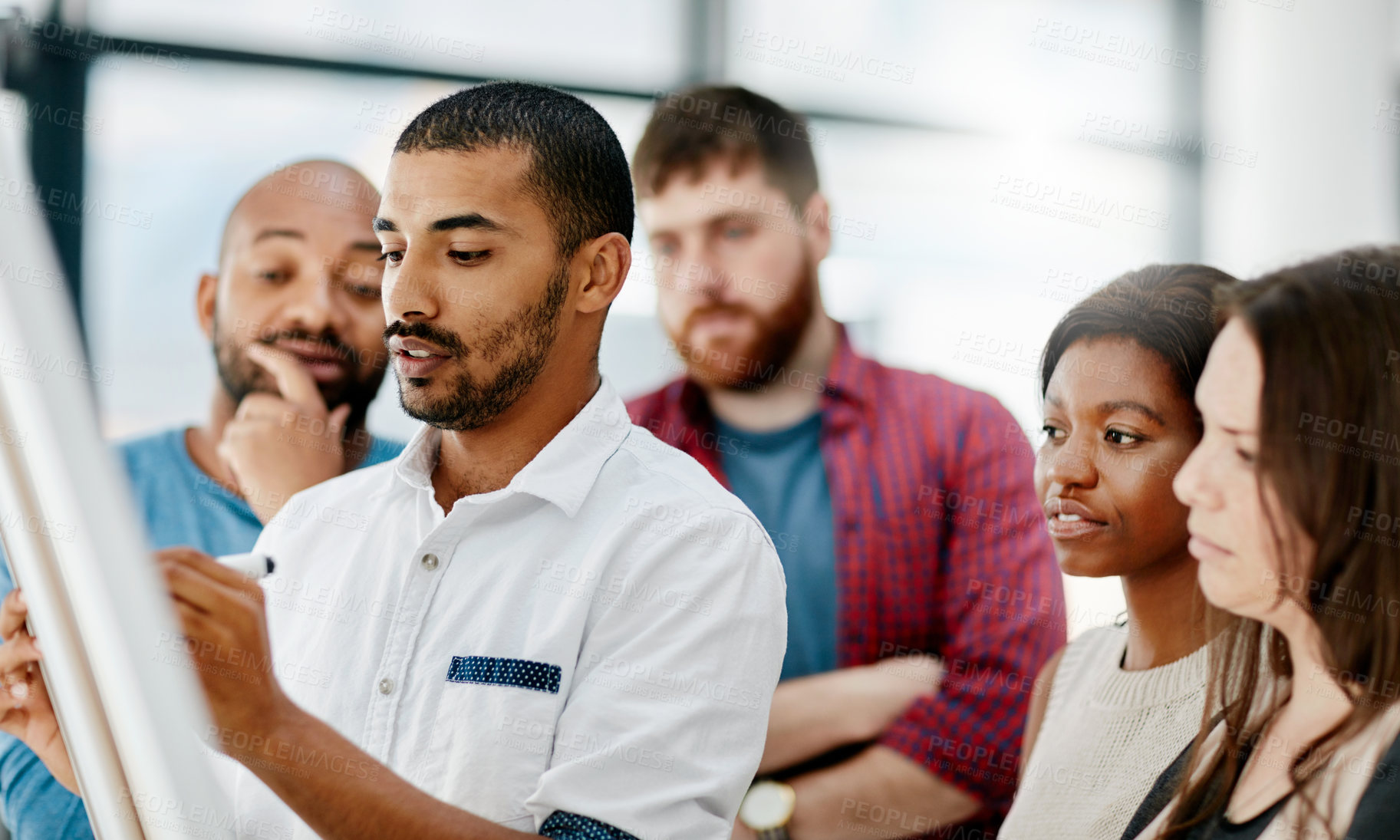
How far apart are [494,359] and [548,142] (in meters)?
0.22

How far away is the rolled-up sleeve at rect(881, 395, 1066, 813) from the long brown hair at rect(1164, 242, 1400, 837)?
0.40 meters

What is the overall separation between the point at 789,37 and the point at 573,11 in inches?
15.0

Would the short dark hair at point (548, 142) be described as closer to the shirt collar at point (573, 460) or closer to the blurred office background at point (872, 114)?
the shirt collar at point (573, 460)

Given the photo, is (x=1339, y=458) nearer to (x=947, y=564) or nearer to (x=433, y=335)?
(x=947, y=564)

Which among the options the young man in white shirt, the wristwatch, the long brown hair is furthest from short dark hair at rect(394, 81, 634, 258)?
the wristwatch

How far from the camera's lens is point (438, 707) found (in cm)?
105

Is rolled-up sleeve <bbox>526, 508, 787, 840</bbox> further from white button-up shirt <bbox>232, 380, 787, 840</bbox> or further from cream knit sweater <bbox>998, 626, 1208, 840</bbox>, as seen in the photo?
cream knit sweater <bbox>998, 626, 1208, 840</bbox>

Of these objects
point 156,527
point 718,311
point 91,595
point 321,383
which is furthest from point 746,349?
point 91,595

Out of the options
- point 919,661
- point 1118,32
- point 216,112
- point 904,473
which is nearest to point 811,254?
point 904,473

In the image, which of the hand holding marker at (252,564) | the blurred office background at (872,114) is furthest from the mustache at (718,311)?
the hand holding marker at (252,564)

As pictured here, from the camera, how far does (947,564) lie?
4.96 ft

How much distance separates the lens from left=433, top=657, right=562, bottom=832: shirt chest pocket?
3.26 ft

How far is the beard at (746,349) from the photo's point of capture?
1.59 meters

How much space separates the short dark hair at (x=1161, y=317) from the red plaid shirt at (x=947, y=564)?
0.26 m
